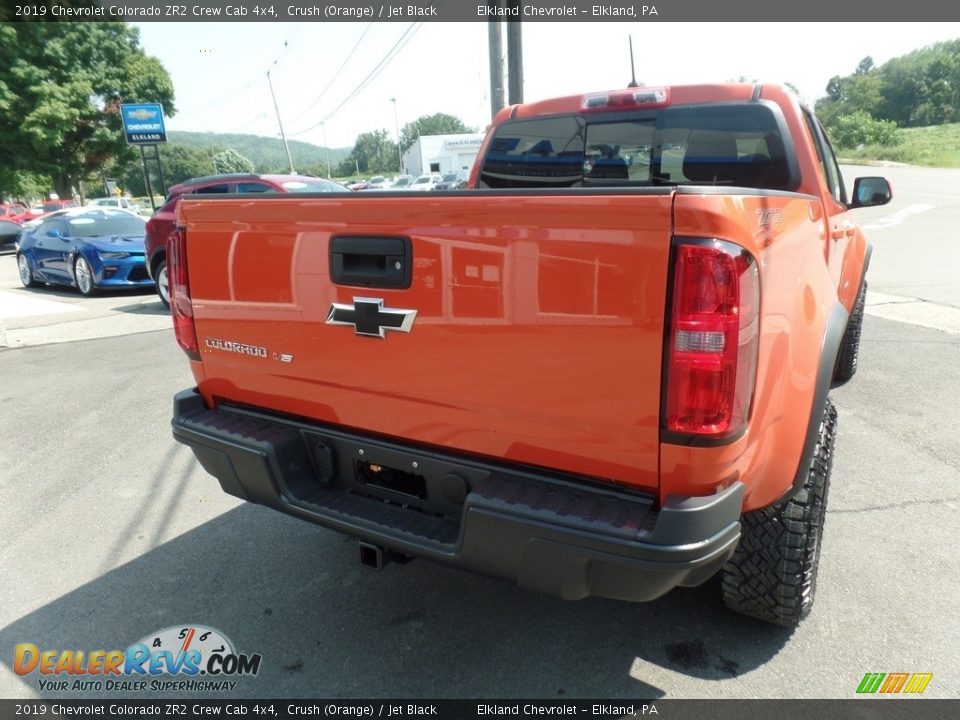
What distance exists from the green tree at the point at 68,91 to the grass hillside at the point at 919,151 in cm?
5017

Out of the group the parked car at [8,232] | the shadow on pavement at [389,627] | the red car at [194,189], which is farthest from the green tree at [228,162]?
the shadow on pavement at [389,627]

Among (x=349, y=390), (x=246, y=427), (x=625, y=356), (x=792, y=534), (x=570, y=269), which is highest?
(x=570, y=269)

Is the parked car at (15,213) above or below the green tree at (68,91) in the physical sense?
below

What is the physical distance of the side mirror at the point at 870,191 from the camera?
401 centimetres

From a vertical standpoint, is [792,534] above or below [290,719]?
above

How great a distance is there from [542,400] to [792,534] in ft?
3.40

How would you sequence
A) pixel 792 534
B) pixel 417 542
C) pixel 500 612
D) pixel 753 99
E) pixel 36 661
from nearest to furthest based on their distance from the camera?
pixel 417 542
pixel 792 534
pixel 36 661
pixel 500 612
pixel 753 99

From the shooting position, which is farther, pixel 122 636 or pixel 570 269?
pixel 122 636

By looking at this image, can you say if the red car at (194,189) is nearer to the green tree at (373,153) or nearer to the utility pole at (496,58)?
the utility pole at (496,58)

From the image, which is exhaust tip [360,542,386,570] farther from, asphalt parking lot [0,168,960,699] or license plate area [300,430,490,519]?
asphalt parking lot [0,168,960,699]

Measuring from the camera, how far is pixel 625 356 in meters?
1.75

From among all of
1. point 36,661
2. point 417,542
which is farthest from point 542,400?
point 36,661

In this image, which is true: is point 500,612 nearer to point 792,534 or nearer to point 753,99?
point 792,534

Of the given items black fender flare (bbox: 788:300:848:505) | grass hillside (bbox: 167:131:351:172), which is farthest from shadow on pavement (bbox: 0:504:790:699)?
grass hillside (bbox: 167:131:351:172)
